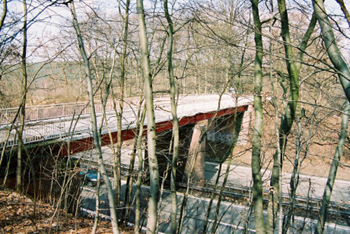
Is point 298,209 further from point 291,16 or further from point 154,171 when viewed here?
point 154,171

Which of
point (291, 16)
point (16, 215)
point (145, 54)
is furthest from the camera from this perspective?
point (16, 215)

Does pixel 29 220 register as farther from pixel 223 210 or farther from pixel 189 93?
pixel 223 210

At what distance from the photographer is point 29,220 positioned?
788 centimetres

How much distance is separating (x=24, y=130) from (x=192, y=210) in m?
8.69

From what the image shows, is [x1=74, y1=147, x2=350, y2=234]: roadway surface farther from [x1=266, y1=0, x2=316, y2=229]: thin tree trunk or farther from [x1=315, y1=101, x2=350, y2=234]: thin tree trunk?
[x1=266, y1=0, x2=316, y2=229]: thin tree trunk

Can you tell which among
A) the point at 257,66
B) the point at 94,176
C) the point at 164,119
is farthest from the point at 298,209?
the point at 94,176

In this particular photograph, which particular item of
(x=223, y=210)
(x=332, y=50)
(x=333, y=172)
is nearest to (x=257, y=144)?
(x=333, y=172)

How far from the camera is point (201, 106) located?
55.7 feet

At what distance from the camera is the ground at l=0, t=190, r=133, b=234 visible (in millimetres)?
7297

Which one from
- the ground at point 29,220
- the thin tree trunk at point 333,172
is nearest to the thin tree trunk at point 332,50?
the thin tree trunk at point 333,172

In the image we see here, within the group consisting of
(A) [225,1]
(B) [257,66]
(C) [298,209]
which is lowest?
(C) [298,209]

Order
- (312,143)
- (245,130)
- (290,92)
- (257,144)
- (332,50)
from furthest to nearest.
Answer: (245,130)
(312,143)
(257,144)
(290,92)
(332,50)

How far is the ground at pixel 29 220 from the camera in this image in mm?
7297

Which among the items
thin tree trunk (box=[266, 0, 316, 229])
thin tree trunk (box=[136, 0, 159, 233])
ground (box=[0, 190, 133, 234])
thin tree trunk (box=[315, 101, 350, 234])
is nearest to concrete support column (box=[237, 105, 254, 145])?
thin tree trunk (box=[266, 0, 316, 229])
